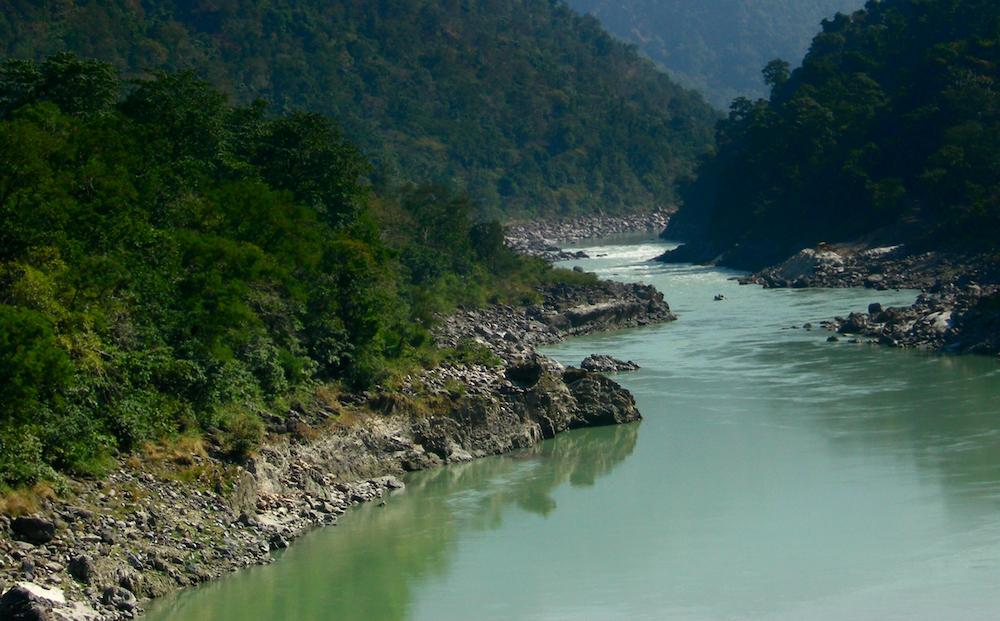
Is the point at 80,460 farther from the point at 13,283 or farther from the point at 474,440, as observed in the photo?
the point at 474,440

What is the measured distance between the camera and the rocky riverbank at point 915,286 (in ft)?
137

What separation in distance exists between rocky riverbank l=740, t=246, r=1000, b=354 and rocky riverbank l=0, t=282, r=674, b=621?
12.4 metres

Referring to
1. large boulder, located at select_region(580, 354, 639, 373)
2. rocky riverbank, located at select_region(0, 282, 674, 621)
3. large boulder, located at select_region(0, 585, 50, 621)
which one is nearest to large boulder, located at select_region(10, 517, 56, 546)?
rocky riverbank, located at select_region(0, 282, 674, 621)

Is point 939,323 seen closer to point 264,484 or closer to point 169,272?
point 169,272

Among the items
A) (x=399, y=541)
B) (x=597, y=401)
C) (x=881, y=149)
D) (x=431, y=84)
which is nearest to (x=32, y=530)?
(x=399, y=541)

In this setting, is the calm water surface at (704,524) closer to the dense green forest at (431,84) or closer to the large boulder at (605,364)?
the large boulder at (605,364)

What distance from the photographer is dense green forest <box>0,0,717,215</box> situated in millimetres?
103375

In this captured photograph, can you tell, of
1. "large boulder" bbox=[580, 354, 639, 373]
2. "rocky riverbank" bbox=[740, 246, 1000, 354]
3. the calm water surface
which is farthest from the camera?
"rocky riverbank" bbox=[740, 246, 1000, 354]

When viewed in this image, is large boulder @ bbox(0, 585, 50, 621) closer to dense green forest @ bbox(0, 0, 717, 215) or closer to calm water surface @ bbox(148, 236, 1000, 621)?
calm water surface @ bbox(148, 236, 1000, 621)

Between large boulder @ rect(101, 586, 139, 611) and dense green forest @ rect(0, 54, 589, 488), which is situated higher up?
dense green forest @ rect(0, 54, 589, 488)

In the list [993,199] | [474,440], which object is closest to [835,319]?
[993,199]

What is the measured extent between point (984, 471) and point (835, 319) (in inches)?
801

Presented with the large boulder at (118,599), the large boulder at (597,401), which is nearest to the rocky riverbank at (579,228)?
the large boulder at (597,401)

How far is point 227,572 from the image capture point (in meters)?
21.5
